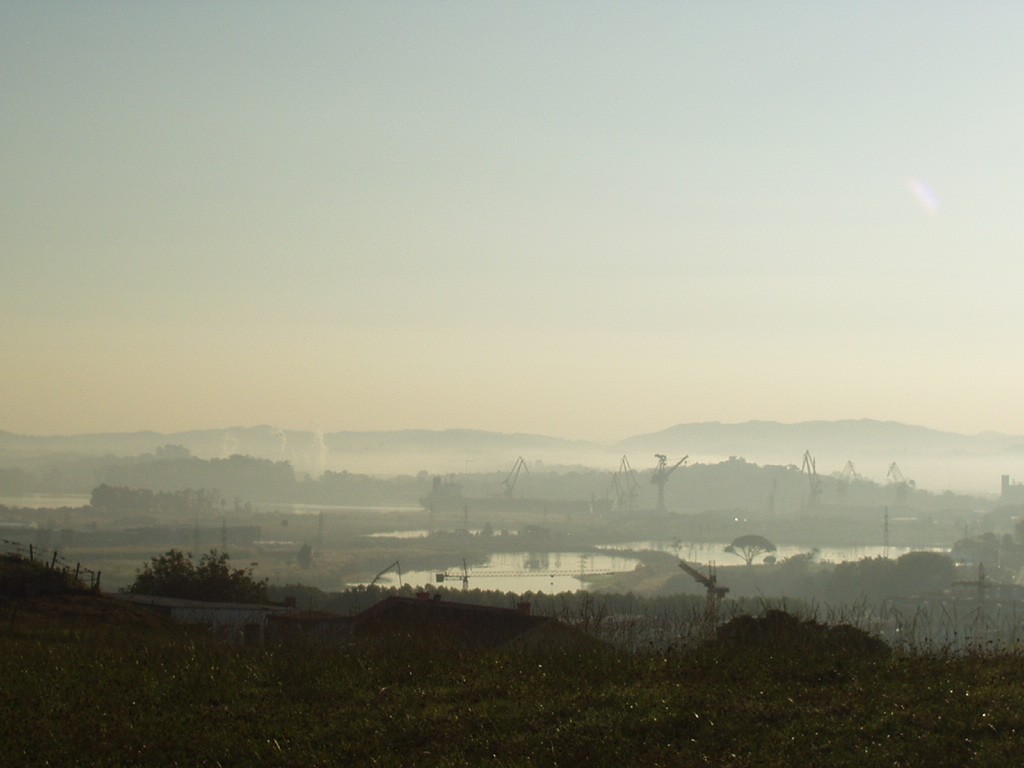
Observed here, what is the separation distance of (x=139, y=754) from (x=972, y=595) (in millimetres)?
54064

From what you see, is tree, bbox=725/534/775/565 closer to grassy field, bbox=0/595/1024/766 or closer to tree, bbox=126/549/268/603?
tree, bbox=126/549/268/603

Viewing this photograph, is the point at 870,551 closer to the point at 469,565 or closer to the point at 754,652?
the point at 469,565

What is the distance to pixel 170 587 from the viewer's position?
2927 centimetres

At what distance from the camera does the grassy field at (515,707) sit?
24.5 ft

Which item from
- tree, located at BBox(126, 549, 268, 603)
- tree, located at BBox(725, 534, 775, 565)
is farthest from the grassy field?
tree, located at BBox(725, 534, 775, 565)

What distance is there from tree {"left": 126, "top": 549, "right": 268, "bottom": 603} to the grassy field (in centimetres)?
1879

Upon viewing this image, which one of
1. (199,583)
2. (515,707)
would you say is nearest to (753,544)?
(199,583)

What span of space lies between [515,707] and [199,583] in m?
22.6

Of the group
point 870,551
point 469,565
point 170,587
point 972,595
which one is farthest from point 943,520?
point 170,587

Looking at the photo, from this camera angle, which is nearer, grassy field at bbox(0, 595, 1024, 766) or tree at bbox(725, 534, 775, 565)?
grassy field at bbox(0, 595, 1024, 766)

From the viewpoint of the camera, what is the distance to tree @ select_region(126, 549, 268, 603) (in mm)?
29062

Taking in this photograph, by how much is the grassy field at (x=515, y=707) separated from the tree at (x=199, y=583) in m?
18.8

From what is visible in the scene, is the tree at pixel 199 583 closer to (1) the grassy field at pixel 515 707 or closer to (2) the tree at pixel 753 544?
(1) the grassy field at pixel 515 707

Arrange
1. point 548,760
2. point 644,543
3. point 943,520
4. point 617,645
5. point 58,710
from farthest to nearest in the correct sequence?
point 943,520
point 644,543
point 617,645
point 58,710
point 548,760
